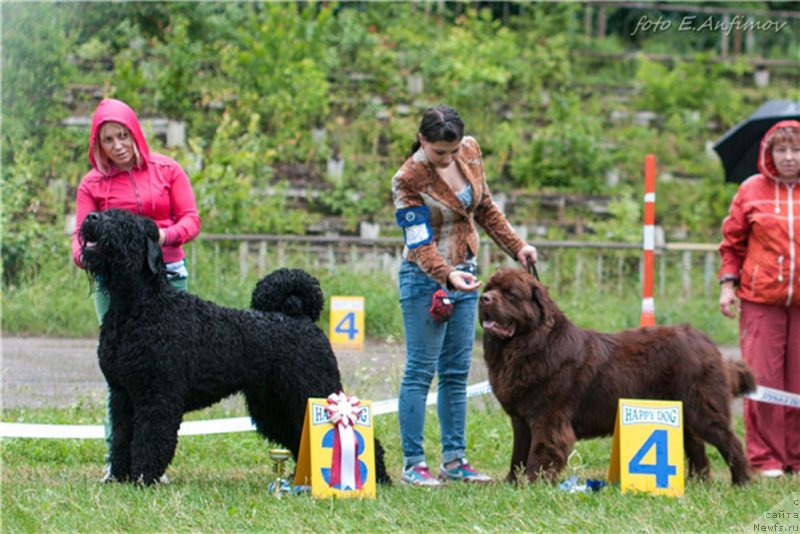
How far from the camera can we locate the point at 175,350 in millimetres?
4934

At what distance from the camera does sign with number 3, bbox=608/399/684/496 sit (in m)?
5.11

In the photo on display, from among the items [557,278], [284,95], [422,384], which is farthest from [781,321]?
[284,95]

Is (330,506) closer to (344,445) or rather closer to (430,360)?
(344,445)

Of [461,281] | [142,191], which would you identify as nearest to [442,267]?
[461,281]

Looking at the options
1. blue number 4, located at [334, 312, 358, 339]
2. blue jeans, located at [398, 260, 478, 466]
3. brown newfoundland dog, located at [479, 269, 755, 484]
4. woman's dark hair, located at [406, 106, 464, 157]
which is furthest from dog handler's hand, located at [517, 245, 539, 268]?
blue number 4, located at [334, 312, 358, 339]

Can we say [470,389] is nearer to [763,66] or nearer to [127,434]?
[127,434]

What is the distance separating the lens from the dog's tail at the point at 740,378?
589cm

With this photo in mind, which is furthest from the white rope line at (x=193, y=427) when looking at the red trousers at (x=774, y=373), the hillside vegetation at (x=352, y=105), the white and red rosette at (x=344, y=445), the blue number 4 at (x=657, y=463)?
the hillside vegetation at (x=352, y=105)

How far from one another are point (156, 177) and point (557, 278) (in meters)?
7.70

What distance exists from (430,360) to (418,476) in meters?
0.62

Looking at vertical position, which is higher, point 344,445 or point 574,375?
point 574,375

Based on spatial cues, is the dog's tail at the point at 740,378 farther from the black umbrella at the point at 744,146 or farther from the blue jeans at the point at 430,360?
the black umbrella at the point at 744,146

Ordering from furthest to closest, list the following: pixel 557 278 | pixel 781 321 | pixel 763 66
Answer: pixel 763 66 → pixel 557 278 → pixel 781 321

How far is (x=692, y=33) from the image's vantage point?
19.5 metres
